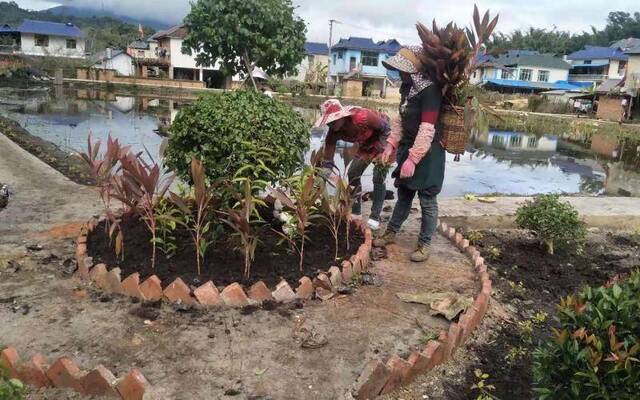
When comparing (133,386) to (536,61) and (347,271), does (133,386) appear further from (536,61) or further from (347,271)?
(536,61)

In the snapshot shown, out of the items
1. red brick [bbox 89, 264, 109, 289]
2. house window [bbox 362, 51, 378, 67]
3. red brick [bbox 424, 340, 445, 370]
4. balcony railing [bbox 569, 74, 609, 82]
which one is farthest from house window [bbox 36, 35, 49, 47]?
balcony railing [bbox 569, 74, 609, 82]

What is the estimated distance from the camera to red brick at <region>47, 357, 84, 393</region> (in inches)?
97.7

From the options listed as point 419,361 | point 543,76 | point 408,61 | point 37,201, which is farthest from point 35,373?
point 543,76

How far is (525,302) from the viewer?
4098mm

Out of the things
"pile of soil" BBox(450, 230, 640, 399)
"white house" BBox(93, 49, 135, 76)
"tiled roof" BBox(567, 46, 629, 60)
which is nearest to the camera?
Result: "pile of soil" BBox(450, 230, 640, 399)

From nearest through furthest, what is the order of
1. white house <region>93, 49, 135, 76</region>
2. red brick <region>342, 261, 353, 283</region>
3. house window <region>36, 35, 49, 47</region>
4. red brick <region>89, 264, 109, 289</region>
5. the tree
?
red brick <region>89, 264, 109, 289</region> < red brick <region>342, 261, 353, 283</region> < the tree < white house <region>93, 49, 135, 76</region> < house window <region>36, 35, 49, 47</region>

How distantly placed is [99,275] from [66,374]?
1.11 metres

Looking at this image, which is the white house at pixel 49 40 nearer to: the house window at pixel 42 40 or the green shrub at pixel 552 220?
the house window at pixel 42 40

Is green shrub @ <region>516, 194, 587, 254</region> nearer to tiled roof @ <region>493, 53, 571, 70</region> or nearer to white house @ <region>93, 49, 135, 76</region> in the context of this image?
white house @ <region>93, 49, 135, 76</region>

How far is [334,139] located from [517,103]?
1455 inches

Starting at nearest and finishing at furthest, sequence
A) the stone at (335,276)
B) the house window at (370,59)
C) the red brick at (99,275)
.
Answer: the red brick at (99,275) < the stone at (335,276) < the house window at (370,59)

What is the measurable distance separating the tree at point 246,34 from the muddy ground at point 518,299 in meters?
4.26

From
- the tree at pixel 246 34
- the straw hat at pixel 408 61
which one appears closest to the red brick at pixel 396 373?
the straw hat at pixel 408 61

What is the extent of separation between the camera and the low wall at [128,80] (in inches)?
1474
